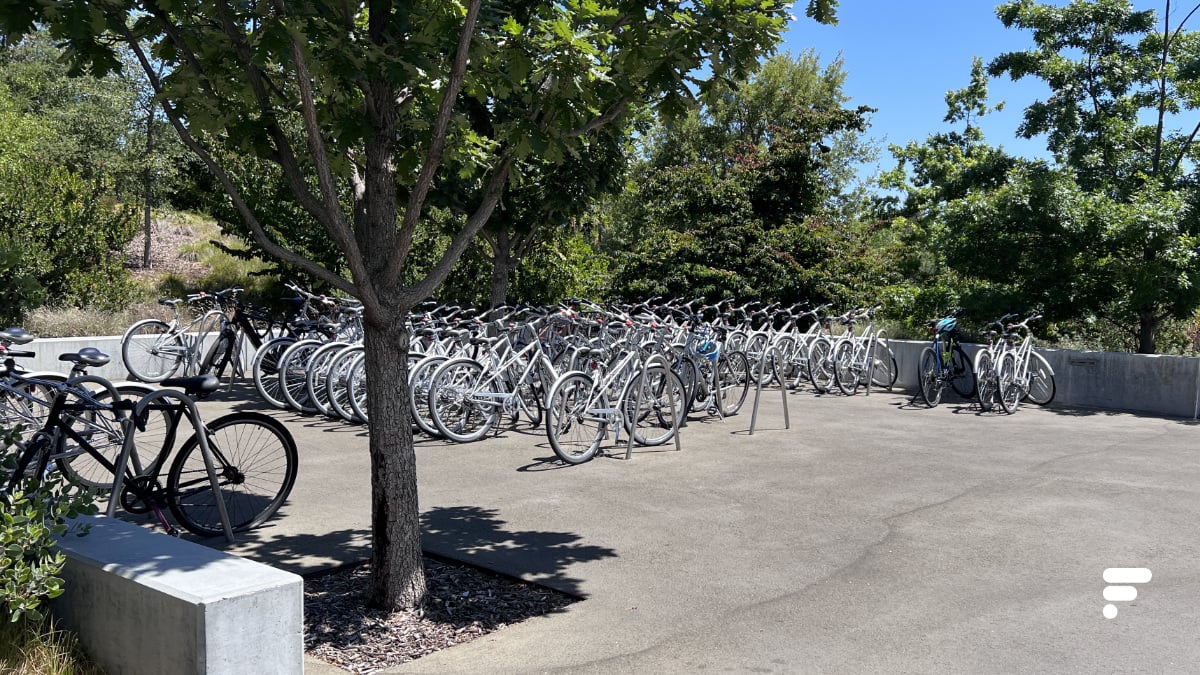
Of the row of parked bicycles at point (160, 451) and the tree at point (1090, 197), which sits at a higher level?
the tree at point (1090, 197)

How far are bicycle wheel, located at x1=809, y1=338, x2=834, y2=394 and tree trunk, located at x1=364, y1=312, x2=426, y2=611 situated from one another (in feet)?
33.5

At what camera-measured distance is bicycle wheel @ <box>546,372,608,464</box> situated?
8.01 m

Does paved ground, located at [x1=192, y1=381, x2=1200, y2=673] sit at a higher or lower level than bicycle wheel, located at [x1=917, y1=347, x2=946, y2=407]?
lower

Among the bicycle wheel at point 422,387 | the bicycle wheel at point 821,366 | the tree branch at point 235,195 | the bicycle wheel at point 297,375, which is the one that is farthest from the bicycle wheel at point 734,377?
the tree branch at point 235,195

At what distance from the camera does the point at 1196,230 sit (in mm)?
12984

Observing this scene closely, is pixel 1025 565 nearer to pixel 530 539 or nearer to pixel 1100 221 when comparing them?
pixel 530 539

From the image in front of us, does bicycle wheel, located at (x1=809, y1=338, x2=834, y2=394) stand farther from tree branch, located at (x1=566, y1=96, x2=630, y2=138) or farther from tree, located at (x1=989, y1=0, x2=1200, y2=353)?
tree branch, located at (x1=566, y1=96, x2=630, y2=138)

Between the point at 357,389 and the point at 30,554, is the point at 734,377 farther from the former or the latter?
the point at 30,554

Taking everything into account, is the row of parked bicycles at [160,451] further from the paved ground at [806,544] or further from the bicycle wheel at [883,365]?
the bicycle wheel at [883,365]

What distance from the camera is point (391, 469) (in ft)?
14.6

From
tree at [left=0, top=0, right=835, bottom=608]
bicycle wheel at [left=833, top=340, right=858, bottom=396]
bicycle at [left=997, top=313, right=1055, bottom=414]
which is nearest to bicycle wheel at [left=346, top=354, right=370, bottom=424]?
tree at [left=0, top=0, right=835, bottom=608]

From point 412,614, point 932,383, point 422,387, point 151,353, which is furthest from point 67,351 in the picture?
point 932,383

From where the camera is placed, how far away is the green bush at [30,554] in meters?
3.27

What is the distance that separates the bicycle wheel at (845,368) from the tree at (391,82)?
31.1ft
